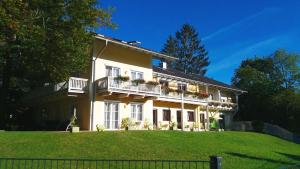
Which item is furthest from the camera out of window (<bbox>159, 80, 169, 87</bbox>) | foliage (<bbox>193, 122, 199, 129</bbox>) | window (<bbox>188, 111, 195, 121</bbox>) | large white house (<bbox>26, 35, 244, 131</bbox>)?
window (<bbox>188, 111, 195, 121</bbox>)

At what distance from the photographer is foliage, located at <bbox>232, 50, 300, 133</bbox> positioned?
42.6 metres

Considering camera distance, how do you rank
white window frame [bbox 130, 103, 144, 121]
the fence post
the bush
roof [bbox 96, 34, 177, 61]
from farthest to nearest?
1. the bush
2. white window frame [bbox 130, 103, 144, 121]
3. roof [bbox 96, 34, 177, 61]
4. the fence post

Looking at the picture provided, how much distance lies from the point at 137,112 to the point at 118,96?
2.85 meters

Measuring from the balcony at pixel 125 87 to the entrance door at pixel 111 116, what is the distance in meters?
1.84

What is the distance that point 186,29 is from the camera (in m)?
79.4

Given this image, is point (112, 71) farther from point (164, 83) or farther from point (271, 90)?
point (271, 90)

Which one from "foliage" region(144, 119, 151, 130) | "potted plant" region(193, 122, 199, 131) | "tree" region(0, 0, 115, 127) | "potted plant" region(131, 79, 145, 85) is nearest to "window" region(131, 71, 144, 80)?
"potted plant" region(131, 79, 145, 85)

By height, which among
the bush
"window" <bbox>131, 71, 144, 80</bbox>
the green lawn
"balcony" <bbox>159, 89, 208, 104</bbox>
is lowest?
the green lawn

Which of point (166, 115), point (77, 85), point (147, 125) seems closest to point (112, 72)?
point (77, 85)

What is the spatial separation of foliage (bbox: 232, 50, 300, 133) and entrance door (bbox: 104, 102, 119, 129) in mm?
24315

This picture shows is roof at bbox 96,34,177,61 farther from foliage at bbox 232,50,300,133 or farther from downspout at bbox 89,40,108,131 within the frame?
foliage at bbox 232,50,300,133

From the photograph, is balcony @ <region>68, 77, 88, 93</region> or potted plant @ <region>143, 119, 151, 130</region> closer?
balcony @ <region>68, 77, 88, 93</region>

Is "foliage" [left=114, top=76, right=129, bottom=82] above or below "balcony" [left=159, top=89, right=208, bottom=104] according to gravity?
above

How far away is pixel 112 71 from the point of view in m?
29.3
